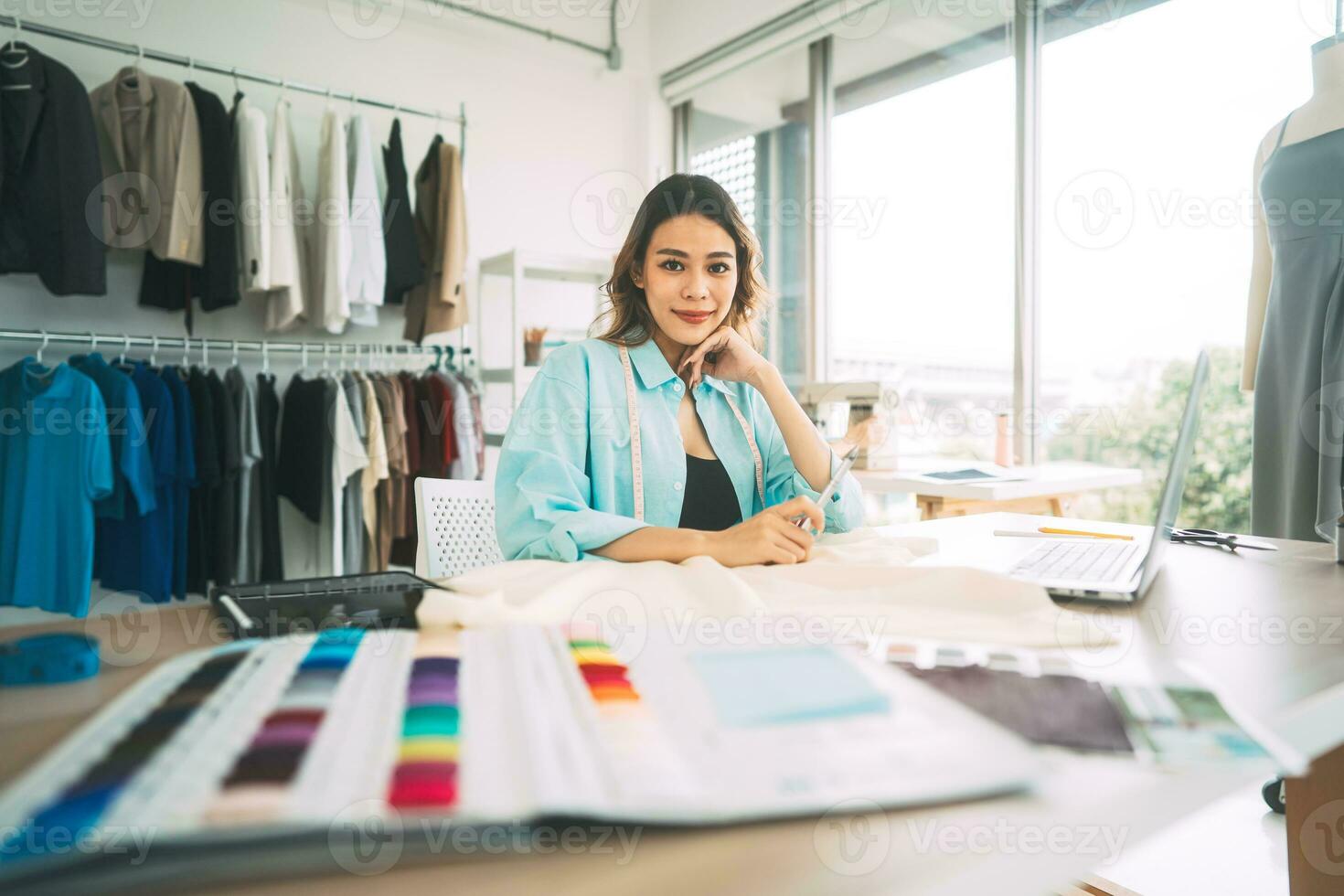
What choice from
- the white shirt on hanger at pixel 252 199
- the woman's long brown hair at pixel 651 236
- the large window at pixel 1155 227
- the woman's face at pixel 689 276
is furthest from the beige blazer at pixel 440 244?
the large window at pixel 1155 227

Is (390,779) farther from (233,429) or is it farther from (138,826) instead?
(233,429)

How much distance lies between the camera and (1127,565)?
947 mm

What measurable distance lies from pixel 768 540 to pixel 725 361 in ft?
1.97

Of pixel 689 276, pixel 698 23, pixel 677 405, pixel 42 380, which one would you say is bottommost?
pixel 677 405

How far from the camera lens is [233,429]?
2660mm

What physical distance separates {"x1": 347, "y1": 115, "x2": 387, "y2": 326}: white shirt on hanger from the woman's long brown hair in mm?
1680

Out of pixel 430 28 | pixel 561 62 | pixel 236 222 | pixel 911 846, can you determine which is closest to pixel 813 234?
pixel 561 62

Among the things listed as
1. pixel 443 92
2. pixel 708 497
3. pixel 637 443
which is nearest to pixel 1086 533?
pixel 708 497

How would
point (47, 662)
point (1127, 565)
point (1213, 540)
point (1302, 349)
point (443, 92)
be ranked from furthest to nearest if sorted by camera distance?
point (443, 92), point (1302, 349), point (1213, 540), point (1127, 565), point (47, 662)

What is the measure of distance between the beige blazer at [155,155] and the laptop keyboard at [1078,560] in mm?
2619

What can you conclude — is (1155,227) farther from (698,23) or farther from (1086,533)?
(698,23)

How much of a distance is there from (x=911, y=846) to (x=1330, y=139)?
7.32 ft

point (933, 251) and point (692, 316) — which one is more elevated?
point (933, 251)

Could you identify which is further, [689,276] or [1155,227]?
[1155,227]
